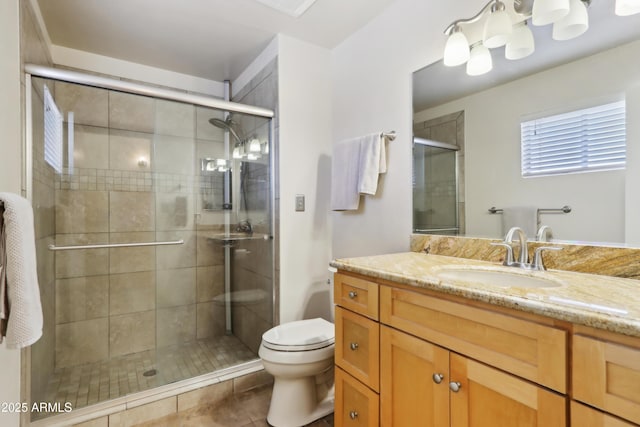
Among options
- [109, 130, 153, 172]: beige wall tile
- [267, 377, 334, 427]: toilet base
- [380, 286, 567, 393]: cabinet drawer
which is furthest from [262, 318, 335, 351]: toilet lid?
[109, 130, 153, 172]: beige wall tile

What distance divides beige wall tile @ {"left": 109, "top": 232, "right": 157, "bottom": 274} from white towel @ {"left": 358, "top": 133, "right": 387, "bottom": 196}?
1.51 metres

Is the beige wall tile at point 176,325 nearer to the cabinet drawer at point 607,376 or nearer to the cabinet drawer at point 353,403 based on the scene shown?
the cabinet drawer at point 353,403

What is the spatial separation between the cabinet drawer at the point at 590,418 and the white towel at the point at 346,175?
4.44ft

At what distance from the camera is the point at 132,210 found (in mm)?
2145

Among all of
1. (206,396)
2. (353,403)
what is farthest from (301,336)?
(206,396)

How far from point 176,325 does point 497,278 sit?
6.96ft

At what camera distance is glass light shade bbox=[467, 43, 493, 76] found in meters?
1.38

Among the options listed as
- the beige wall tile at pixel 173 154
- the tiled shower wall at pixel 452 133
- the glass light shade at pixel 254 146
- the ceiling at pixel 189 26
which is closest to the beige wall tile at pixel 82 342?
the beige wall tile at pixel 173 154

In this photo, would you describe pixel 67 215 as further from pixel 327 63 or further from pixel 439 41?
pixel 439 41

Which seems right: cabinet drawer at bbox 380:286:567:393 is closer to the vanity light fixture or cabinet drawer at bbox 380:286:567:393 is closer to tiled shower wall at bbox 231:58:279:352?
the vanity light fixture

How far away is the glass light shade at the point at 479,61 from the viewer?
1376 millimetres

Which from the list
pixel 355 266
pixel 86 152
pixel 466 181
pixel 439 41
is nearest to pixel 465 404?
pixel 355 266

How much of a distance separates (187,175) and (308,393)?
5.34 feet

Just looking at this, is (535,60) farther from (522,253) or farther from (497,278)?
(497,278)
